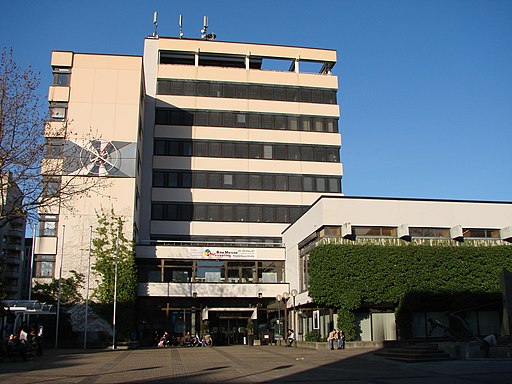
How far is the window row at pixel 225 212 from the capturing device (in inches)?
2117

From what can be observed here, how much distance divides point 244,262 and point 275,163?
470 inches

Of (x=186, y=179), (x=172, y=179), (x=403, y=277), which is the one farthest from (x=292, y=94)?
(x=403, y=277)

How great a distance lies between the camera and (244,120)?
5675 centimetres

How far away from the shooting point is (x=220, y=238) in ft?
175

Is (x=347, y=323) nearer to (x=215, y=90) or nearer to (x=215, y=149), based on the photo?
(x=215, y=149)

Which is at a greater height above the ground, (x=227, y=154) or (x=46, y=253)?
(x=227, y=154)

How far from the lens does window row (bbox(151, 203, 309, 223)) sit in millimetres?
53781

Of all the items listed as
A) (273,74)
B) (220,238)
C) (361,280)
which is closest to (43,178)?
(361,280)

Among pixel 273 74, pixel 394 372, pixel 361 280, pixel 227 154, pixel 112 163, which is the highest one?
pixel 273 74

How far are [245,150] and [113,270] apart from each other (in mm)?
18737

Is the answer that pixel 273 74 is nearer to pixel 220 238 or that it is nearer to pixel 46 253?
pixel 220 238

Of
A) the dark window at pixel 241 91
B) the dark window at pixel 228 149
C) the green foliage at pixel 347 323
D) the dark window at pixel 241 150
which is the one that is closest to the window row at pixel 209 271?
the dark window at pixel 241 150

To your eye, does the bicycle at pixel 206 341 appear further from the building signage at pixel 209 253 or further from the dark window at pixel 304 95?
the dark window at pixel 304 95

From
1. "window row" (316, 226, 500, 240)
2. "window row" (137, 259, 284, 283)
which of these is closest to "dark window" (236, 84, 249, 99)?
"window row" (137, 259, 284, 283)
